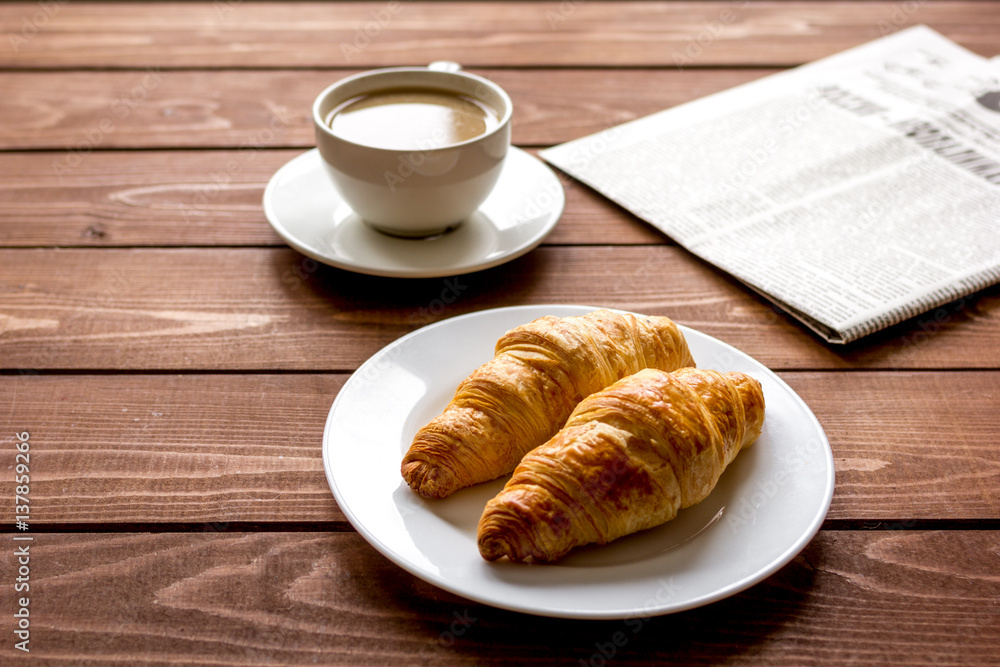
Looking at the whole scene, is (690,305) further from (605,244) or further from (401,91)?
(401,91)

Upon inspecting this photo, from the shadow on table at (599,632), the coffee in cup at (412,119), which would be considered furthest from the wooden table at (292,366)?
the coffee in cup at (412,119)

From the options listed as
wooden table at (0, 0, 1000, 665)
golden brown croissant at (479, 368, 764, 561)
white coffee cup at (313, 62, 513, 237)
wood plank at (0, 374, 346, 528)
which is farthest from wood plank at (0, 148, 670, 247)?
golden brown croissant at (479, 368, 764, 561)

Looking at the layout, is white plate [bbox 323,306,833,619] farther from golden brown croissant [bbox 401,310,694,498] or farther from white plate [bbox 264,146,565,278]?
white plate [bbox 264,146,565,278]

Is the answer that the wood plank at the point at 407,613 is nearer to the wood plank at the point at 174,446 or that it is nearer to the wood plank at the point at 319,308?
the wood plank at the point at 174,446

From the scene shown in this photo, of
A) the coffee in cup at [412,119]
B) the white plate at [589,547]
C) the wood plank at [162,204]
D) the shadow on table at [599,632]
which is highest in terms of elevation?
the coffee in cup at [412,119]

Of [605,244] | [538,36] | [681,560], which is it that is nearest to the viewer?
[681,560]

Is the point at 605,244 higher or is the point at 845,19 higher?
the point at 845,19

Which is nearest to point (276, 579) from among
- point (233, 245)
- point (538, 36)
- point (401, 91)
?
point (233, 245)
